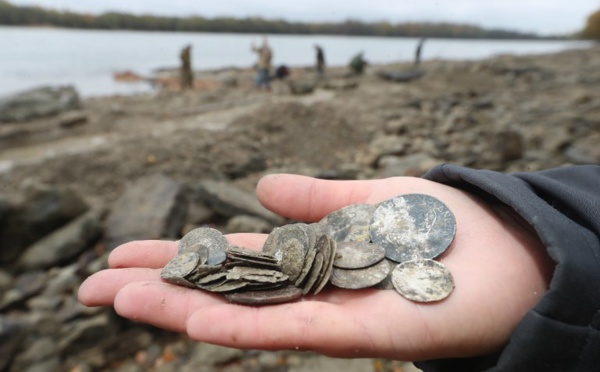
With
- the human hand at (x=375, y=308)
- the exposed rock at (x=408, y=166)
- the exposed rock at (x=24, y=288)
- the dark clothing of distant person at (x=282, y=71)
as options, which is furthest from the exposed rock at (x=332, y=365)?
the dark clothing of distant person at (x=282, y=71)

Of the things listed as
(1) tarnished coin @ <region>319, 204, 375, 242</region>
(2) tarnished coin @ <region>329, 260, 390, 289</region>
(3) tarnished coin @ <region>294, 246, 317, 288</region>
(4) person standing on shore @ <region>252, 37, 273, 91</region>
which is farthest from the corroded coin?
(4) person standing on shore @ <region>252, 37, 273, 91</region>

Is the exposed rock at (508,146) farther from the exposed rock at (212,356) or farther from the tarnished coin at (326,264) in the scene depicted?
the tarnished coin at (326,264)

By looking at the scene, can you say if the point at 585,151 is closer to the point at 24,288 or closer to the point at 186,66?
the point at 24,288

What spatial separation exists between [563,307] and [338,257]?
1.02 metres

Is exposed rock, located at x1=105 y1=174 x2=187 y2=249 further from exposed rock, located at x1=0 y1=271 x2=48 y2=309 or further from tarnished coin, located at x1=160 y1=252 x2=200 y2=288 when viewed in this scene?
tarnished coin, located at x1=160 y1=252 x2=200 y2=288

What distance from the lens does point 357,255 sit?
7.18ft

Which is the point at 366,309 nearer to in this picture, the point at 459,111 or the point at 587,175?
the point at 587,175

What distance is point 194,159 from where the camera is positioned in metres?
6.67

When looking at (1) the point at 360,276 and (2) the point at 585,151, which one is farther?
(2) the point at 585,151

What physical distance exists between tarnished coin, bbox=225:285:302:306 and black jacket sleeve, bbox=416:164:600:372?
2.27 feet

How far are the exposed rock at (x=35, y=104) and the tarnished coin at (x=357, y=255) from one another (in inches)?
426

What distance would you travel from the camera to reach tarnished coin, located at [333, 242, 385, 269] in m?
2.10

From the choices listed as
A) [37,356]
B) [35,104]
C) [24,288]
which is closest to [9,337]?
[37,356]

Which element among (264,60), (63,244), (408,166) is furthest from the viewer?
(264,60)
